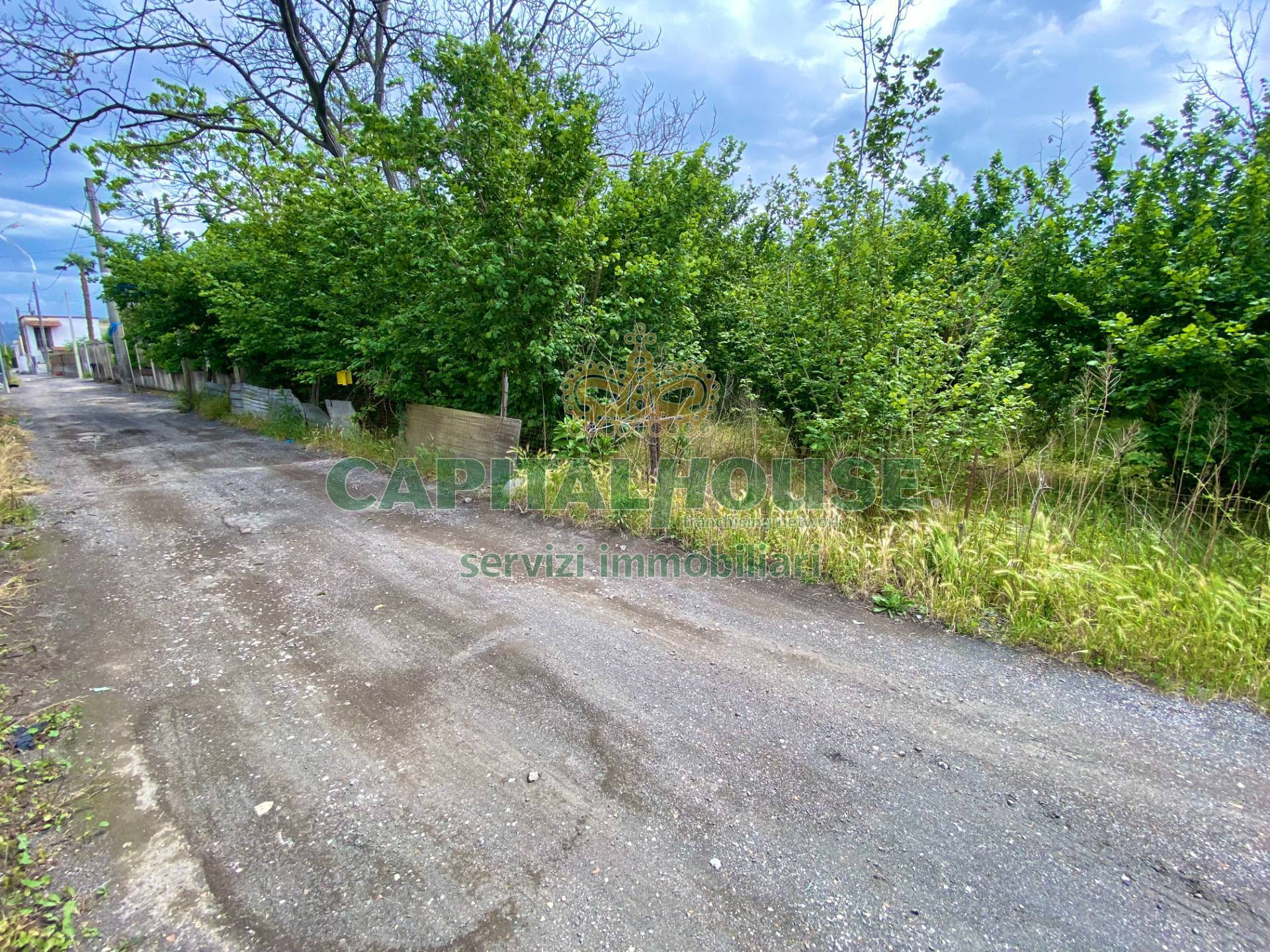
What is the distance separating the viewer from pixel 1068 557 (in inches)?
124

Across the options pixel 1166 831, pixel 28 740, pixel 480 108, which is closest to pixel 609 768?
pixel 1166 831

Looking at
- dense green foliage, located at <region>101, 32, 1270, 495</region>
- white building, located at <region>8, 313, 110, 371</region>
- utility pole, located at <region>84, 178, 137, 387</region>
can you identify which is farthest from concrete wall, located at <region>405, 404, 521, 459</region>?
white building, located at <region>8, 313, 110, 371</region>

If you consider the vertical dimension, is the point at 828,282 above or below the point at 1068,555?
above

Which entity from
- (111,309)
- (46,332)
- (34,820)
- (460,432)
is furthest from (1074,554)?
(46,332)

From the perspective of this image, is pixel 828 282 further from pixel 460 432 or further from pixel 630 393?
pixel 460 432

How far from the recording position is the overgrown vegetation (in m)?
3.12

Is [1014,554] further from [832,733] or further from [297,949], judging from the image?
[297,949]

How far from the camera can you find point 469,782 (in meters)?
1.85

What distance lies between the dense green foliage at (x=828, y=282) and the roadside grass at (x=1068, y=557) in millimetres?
383

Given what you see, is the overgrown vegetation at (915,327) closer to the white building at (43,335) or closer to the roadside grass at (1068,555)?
the roadside grass at (1068,555)

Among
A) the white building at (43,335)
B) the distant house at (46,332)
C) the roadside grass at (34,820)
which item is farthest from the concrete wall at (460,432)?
the distant house at (46,332)

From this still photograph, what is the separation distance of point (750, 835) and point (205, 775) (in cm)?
197

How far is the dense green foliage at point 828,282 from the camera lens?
3.71m

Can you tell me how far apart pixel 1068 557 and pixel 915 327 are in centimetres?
203
